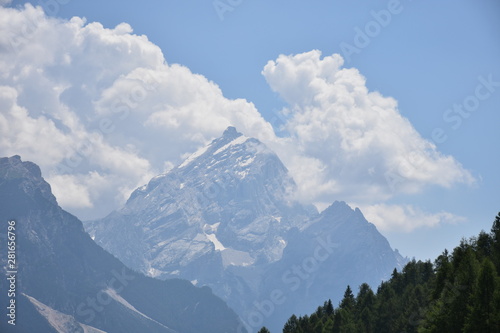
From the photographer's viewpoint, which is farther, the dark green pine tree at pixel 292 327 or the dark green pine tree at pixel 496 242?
the dark green pine tree at pixel 292 327

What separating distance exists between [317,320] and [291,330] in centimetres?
973

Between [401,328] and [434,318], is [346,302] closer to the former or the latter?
[401,328]

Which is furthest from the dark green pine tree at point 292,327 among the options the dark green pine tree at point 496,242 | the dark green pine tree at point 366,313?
the dark green pine tree at point 496,242

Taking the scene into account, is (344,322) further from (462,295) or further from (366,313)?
(462,295)

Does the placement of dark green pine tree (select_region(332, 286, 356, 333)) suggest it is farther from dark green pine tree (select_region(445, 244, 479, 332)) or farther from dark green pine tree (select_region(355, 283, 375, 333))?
dark green pine tree (select_region(445, 244, 479, 332))

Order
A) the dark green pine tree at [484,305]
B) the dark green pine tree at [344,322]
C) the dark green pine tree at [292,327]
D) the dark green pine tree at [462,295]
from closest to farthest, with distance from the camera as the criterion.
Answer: the dark green pine tree at [484,305], the dark green pine tree at [462,295], the dark green pine tree at [344,322], the dark green pine tree at [292,327]

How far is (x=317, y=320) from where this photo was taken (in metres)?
170

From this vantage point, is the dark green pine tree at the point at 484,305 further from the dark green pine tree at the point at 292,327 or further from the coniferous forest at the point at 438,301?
the dark green pine tree at the point at 292,327

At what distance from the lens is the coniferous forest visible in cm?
9056

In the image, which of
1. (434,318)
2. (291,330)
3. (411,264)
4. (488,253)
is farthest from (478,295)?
(291,330)

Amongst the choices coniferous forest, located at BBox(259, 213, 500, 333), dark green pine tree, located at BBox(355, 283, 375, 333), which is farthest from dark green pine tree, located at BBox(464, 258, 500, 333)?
dark green pine tree, located at BBox(355, 283, 375, 333)

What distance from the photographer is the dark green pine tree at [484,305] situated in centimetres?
8719

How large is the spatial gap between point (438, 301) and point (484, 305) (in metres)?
17.1

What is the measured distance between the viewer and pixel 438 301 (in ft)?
349
